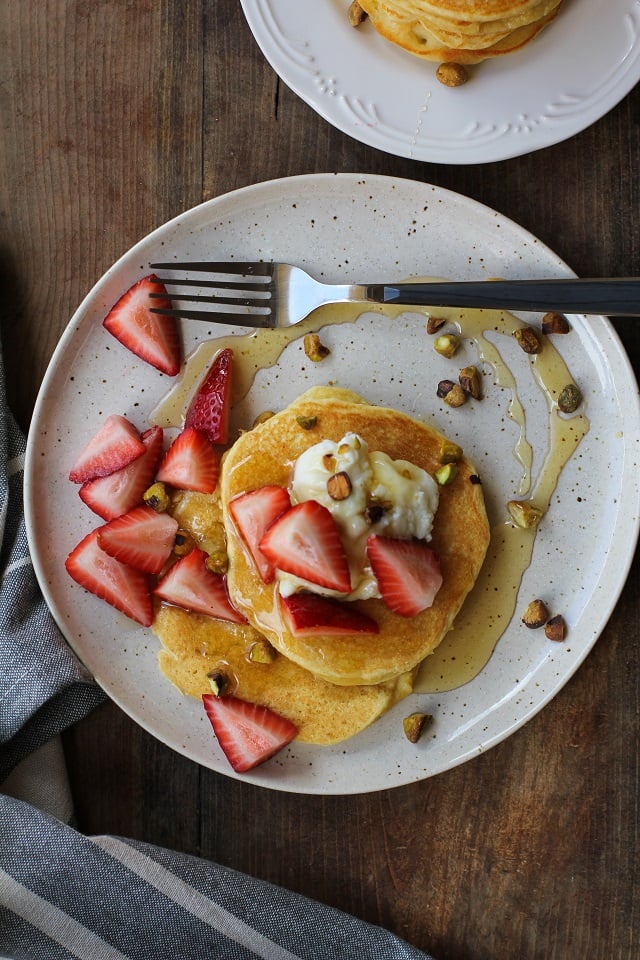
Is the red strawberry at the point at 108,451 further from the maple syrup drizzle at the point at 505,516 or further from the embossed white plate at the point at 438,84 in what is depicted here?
the embossed white plate at the point at 438,84

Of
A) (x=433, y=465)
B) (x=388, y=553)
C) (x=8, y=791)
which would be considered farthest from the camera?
(x=8, y=791)

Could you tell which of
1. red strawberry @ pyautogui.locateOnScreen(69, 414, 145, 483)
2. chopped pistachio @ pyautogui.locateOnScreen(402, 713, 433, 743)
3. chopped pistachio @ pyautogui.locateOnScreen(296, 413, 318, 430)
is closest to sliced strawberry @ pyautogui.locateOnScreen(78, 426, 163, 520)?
red strawberry @ pyautogui.locateOnScreen(69, 414, 145, 483)

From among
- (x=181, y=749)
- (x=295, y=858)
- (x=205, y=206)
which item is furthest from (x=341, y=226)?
(x=295, y=858)

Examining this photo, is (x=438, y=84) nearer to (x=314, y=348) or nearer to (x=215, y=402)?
(x=314, y=348)

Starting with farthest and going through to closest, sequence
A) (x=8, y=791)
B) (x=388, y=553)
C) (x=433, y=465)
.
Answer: (x=8, y=791) < (x=433, y=465) < (x=388, y=553)

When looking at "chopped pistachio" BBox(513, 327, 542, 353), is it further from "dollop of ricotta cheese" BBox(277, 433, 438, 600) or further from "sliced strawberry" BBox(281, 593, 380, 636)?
"sliced strawberry" BBox(281, 593, 380, 636)

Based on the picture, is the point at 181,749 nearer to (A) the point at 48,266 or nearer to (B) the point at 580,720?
(B) the point at 580,720
